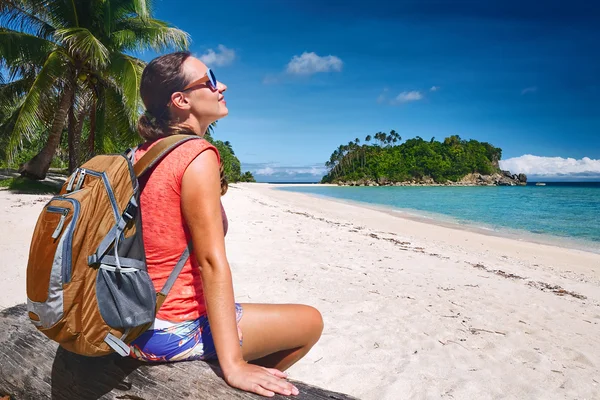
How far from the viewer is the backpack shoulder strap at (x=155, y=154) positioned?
4.44 feet

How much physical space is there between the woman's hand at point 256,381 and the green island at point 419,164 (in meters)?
107

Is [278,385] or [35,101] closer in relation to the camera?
[278,385]

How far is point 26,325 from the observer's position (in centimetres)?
204

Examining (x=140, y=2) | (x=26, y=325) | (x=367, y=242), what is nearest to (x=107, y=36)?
(x=140, y=2)

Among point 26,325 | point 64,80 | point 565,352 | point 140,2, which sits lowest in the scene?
point 565,352

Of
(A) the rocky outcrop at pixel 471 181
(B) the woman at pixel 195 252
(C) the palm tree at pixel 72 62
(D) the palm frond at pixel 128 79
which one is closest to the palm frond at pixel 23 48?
(C) the palm tree at pixel 72 62

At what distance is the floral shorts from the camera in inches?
57.1

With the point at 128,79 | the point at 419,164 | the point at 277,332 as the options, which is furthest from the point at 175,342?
the point at 419,164

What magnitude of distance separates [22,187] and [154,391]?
16284 mm

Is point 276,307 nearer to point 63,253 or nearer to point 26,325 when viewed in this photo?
point 63,253

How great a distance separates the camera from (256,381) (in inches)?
51.9

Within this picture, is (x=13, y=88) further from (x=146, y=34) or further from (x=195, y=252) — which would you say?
(x=195, y=252)

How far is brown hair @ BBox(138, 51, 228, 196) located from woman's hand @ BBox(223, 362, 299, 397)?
70 centimetres

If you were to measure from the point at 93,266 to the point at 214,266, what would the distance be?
0.39m
